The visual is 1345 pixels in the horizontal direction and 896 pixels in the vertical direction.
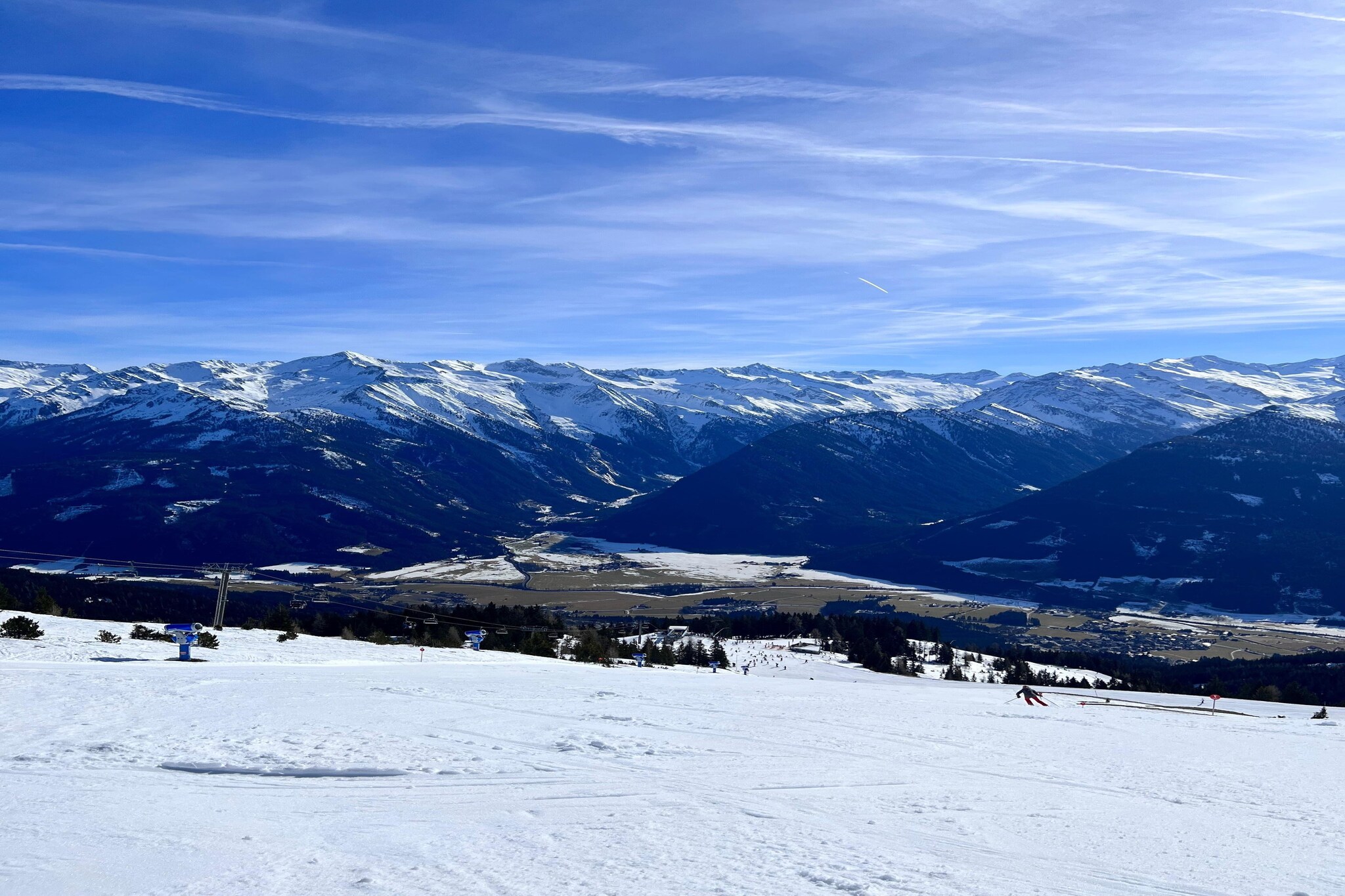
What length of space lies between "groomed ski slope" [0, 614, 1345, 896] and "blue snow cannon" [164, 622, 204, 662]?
2.42m

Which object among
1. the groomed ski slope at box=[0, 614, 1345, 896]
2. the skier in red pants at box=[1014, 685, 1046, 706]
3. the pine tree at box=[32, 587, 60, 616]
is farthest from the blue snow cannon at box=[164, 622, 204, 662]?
the skier in red pants at box=[1014, 685, 1046, 706]

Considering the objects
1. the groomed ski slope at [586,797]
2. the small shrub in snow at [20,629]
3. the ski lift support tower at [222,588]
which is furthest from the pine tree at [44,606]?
the groomed ski slope at [586,797]

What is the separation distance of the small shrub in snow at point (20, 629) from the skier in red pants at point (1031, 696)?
31.9 metres

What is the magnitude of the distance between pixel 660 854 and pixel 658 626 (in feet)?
354

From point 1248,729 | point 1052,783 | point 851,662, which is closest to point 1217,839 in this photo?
point 1052,783

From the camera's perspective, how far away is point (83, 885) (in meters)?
9.09

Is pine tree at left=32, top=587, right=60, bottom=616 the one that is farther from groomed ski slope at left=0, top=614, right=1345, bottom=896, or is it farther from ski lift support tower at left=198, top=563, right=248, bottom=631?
groomed ski slope at left=0, top=614, right=1345, bottom=896

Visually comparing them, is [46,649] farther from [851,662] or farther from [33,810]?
[851,662]

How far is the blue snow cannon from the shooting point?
2667 centimetres

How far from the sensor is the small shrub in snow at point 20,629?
1053 inches

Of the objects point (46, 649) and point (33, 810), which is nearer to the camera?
point (33, 810)

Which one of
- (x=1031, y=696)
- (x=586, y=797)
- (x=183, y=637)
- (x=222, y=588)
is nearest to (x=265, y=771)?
(x=586, y=797)

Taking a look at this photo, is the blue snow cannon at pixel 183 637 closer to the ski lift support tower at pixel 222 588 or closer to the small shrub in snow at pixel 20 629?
the small shrub in snow at pixel 20 629

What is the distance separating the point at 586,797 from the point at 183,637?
19513 mm
